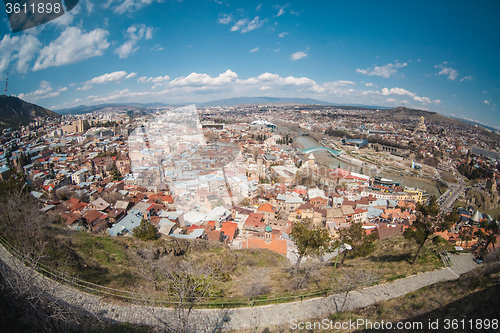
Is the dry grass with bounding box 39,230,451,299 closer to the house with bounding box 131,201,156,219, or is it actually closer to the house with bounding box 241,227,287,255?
the house with bounding box 241,227,287,255

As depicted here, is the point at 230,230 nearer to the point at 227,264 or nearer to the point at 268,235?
the point at 268,235

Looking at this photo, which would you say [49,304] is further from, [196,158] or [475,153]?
[475,153]

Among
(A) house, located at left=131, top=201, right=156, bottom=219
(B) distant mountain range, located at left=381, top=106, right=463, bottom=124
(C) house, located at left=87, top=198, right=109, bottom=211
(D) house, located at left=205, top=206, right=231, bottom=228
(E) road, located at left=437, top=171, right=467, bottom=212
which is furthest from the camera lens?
(B) distant mountain range, located at left=381, top=106, right=463, bottom=124

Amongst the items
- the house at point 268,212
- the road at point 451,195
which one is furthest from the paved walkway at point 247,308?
the road at point 451,195

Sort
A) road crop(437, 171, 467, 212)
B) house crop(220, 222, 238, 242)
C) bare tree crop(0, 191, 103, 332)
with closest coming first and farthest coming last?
bare tree crop(0, 191, 103, 332)
house crop(220, 222, 238, 242)
road crop(437, 171, 467, 212)

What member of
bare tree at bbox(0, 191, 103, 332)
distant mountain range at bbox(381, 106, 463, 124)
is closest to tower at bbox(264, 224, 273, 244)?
bare tree at bbox(0, 191, 103, 332)

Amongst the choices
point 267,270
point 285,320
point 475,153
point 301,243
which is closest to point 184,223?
point 267,270

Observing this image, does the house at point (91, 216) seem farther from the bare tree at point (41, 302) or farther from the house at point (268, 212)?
the house at point (268, 212)
